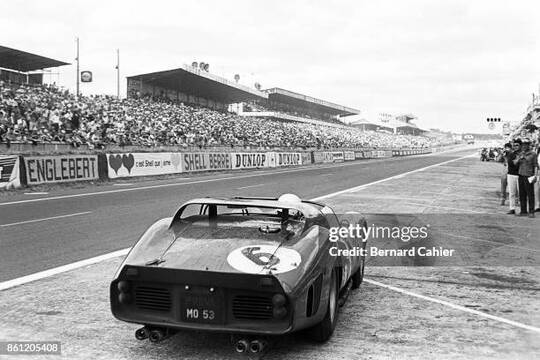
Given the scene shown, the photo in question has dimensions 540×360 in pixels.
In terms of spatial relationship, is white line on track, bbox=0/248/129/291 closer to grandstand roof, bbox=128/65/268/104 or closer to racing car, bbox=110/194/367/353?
racing car, bbox=110/194/367/353

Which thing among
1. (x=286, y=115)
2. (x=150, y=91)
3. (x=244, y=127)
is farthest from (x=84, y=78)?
(x=286, y=115)

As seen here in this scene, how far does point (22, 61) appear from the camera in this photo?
36.2m

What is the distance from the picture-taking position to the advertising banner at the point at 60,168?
19406 mm

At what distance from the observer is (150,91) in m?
49.9

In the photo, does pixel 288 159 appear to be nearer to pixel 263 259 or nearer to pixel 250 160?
pixel 250 160

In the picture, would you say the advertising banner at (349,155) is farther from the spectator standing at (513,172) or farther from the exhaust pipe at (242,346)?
the exhaust pipe at (242,346)

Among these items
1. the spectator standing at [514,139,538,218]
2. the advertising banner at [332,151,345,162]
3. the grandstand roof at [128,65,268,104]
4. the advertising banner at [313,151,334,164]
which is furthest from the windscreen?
the advertising banner at [332,151,345,162]

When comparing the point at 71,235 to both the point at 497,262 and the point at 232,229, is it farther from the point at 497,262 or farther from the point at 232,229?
the point at 497,262

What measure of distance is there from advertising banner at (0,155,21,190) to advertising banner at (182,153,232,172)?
465 inches

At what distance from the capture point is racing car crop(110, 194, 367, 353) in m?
3.94

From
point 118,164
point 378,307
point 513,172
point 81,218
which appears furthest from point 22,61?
point 378,307

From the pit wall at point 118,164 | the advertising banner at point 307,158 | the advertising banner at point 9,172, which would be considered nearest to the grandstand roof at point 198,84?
the advertising banner at point 307,158

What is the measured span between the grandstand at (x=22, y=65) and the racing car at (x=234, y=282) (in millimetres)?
31156

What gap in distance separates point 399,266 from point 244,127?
46885mm
